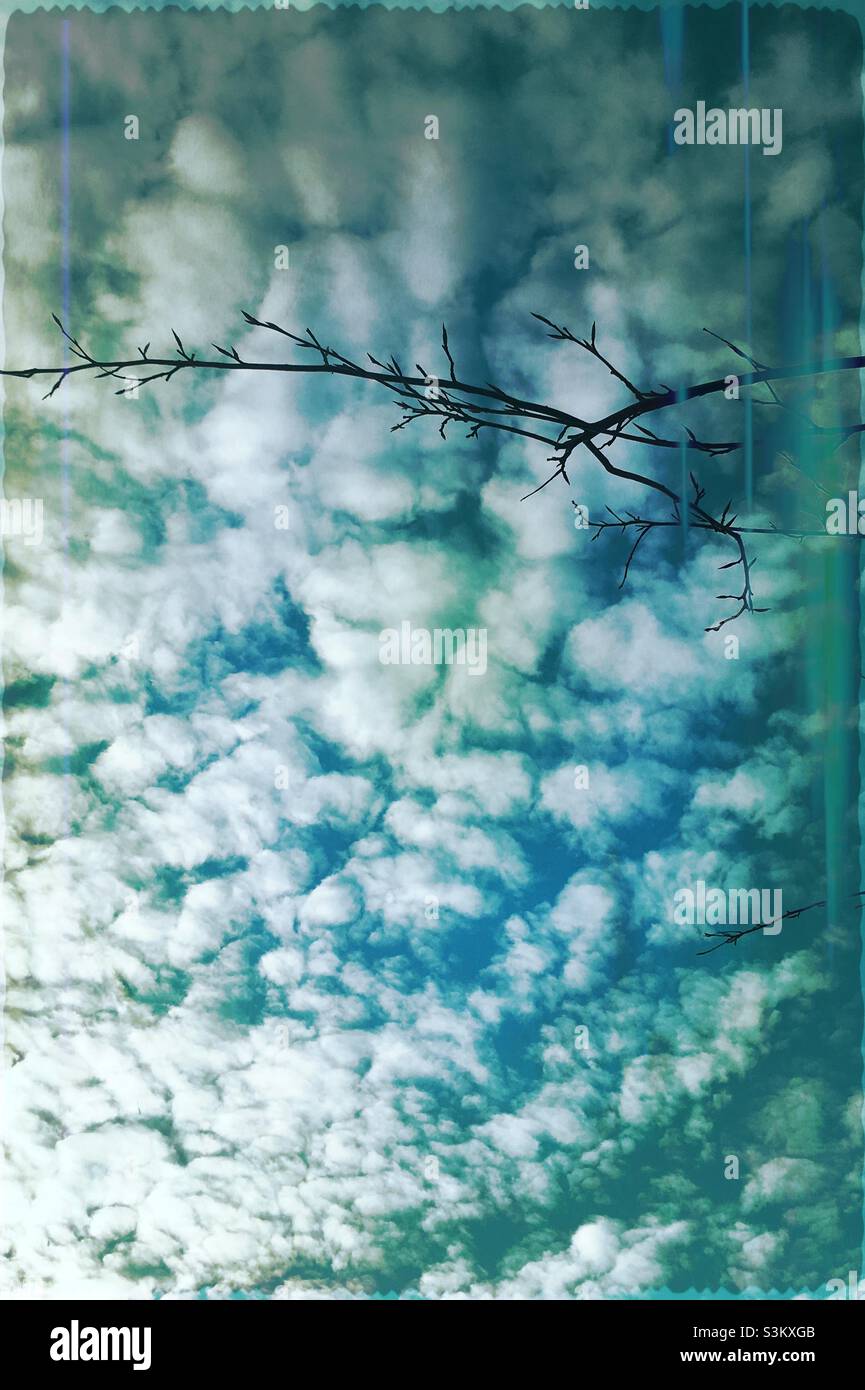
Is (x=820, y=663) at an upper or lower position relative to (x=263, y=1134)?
upper

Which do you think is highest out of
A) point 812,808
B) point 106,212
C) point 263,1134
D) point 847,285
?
point 106,212

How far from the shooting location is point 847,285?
8.34 ft
